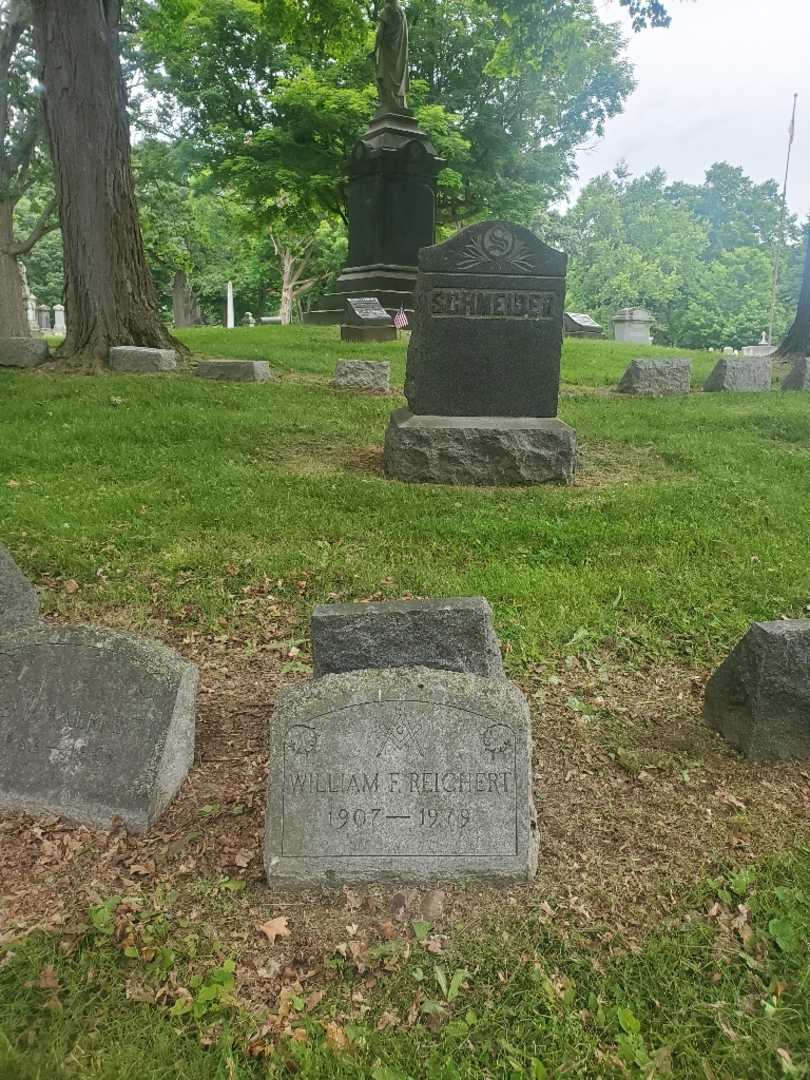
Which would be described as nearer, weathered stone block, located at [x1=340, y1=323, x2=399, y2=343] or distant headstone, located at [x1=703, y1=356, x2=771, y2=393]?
distant headstone, located at [x1=703, y1=356, x2=771, y2=393]

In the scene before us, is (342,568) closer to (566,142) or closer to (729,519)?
(729,519)

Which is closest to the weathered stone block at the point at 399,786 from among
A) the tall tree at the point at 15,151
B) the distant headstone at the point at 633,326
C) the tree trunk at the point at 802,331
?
the tree trunk at the point at 802,331

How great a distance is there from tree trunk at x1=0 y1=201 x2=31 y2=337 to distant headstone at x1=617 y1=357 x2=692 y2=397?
51.8ft

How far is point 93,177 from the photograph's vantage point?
10969 millimetres

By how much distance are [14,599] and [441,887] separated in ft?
8.45

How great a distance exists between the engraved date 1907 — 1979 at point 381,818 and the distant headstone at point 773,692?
1.49 meters

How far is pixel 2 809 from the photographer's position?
3.08m

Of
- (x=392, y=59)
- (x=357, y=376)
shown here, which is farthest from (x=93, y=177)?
(x=392, y=59)

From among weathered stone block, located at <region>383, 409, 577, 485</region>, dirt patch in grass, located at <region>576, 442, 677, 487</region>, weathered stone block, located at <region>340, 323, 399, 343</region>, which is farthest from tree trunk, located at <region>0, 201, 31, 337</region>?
dirt patch in grass, located at <region>576, 442, 677, 487</region>

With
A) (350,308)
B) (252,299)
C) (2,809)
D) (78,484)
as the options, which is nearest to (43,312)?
(252,299)

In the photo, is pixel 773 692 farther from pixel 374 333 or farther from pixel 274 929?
pixel 374 333

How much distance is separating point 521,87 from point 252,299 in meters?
27.2

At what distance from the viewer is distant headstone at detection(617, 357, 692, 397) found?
39.5 feet

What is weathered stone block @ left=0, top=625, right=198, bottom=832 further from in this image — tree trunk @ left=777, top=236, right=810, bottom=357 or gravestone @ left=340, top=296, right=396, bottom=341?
tree trunk @ left=777, top=236, right=810, bottom=357
